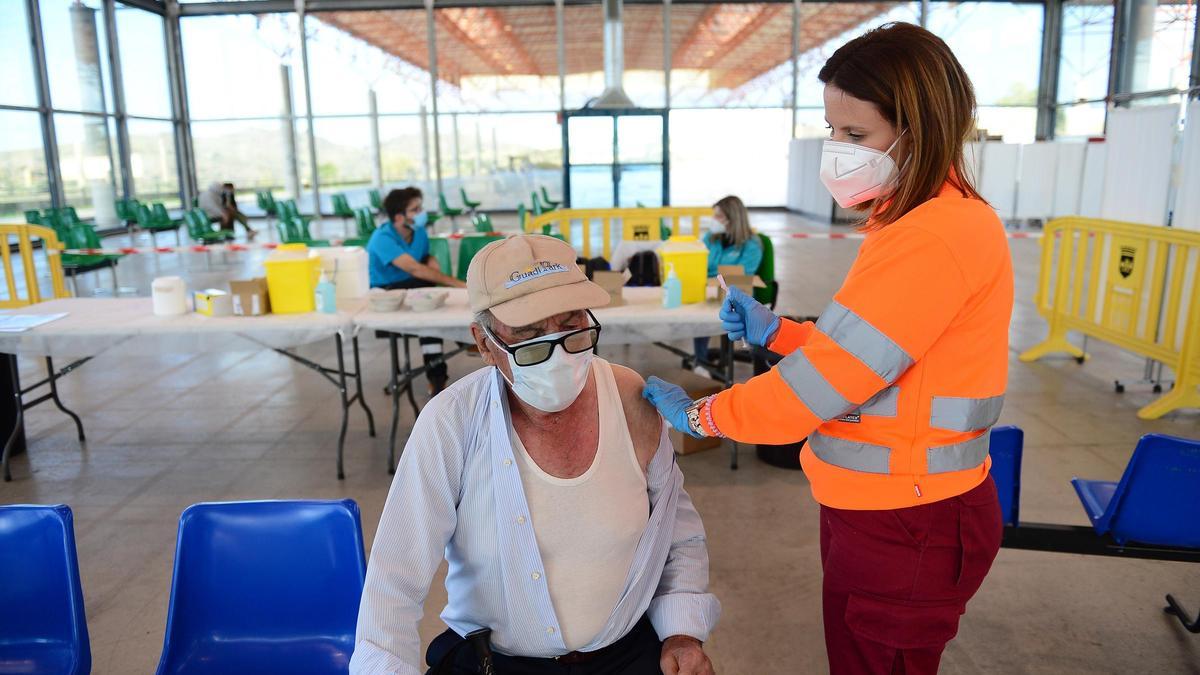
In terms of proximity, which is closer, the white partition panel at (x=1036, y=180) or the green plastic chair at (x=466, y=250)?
the green plastic chair at (x=466, y=250)

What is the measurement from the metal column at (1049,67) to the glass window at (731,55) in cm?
547

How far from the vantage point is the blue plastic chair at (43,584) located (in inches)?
72.9

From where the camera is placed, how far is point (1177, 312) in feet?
16.6

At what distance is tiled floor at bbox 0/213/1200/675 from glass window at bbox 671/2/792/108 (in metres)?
12.1

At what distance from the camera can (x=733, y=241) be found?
18.2ft

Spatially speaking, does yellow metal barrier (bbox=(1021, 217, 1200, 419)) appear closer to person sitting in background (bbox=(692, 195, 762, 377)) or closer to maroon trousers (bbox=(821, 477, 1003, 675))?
person sitting in background (bbox=(692, 195, 762, 377))

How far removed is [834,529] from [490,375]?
721 mm

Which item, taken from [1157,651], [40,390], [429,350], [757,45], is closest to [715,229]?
[429,350]

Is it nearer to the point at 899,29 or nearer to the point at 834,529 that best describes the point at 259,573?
the point at 834,529

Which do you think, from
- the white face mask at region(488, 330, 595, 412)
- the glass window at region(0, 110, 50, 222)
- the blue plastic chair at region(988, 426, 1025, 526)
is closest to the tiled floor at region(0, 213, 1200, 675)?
the blue plastic chair at region(988, 426, 1025, 526)

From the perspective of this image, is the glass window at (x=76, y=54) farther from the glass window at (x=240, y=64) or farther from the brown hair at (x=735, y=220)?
the brown hair at (x=735, y=220)

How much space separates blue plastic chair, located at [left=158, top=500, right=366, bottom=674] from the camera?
1840mm

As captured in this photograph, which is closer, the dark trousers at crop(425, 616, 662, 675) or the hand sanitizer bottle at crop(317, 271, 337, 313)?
the dark trousers at crop(425, 616, 662, 675)

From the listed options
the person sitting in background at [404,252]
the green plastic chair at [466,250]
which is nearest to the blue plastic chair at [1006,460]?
the person sitting in background at [404,252]
